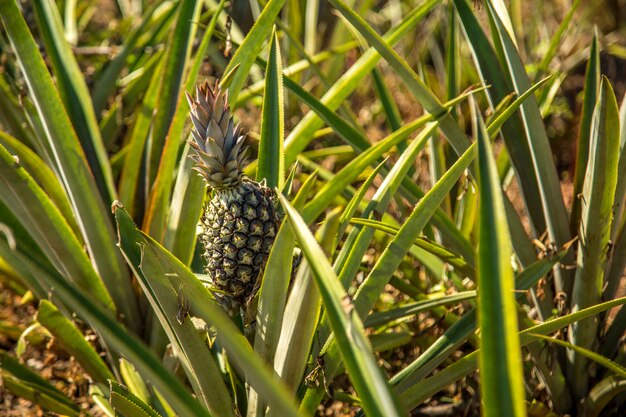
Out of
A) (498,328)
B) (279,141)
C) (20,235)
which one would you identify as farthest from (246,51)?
(498,328)

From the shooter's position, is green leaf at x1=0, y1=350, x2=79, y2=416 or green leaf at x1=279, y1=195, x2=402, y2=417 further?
green leaf at x1=0, y1=350, x2=79, y2=416

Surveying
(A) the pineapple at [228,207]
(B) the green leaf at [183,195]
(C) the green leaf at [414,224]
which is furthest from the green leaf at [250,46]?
(C) the green leaf at [414,224]

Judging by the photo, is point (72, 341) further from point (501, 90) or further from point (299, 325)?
point (501, 90)

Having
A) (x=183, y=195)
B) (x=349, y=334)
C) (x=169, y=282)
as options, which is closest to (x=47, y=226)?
(x=183, y=195)

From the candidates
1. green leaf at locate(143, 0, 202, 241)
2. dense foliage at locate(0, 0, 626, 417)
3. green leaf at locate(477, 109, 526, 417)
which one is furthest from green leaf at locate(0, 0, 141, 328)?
green leaf at locate(477, 109, 526, 417)

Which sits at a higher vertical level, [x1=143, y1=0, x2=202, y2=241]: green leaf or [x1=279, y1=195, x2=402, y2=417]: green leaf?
[x1=143, y1=0, x2=202, y2=241]: green leaf

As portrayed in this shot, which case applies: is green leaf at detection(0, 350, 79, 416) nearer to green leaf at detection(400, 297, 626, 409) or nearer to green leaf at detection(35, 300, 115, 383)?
green leaf at detection(35, 300, 115, 383)
